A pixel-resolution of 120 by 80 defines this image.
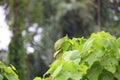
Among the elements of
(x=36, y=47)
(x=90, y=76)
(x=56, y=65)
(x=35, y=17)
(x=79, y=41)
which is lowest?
(x=90, y=76)

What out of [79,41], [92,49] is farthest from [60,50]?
[92,49]

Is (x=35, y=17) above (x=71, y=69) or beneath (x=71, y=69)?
above

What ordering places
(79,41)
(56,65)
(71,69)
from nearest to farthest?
(71,69) → (56,65) → (79,41)

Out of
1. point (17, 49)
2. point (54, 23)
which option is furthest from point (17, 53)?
point (54, 23)

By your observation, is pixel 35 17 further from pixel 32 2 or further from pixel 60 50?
pixel 60 50

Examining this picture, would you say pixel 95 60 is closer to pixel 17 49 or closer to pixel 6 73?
pixel 6 73

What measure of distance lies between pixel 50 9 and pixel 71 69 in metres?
18.8

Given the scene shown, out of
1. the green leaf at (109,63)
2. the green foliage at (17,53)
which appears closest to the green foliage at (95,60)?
the green leaf at (109,63)

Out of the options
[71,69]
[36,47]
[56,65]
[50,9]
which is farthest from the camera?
[50,9]

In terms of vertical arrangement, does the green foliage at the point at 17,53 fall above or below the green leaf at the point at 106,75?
above

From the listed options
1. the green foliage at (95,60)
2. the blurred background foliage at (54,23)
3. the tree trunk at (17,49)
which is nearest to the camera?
the green foliage at (95,60)

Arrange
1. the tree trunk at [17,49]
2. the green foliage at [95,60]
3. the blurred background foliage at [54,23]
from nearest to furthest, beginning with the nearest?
the green foliage at [95,60] → the tree trunk at [17,49] → the blurred background foliage at [54,23]

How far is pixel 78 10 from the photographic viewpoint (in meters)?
19.0

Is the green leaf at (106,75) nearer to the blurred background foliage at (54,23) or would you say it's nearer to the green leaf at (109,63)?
the green leaf at (109,63)
